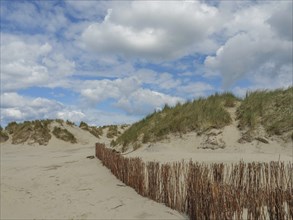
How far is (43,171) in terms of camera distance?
36.1 feet

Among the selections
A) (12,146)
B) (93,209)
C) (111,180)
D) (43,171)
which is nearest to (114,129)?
(12,146)

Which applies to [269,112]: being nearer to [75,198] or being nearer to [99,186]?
[99,186]

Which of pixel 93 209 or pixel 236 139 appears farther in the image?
pixel 236 139

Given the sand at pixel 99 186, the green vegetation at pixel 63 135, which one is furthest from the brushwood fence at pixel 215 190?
the green vegetation at pixel 63 135

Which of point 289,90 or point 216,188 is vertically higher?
point 289,90

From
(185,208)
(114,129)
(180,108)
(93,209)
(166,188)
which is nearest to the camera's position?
(185,208)

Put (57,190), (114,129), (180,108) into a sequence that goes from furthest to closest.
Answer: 1. (114,129)
2. (180,108)
3. (57,190)

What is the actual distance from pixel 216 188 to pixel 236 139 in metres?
7.34

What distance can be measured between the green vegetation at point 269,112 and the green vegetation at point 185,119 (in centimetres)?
54

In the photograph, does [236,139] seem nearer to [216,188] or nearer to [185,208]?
[185,208]

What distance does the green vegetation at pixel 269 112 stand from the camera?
10484 mm

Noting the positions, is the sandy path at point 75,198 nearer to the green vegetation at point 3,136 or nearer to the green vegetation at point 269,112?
the green vegetation at point 269,112

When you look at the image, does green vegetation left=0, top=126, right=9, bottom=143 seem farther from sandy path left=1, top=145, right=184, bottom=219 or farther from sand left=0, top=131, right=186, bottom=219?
sandy path left=1, top=145, right=184, bottom=219

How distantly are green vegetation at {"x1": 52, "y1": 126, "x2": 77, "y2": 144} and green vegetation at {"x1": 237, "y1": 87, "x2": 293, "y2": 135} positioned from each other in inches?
516
